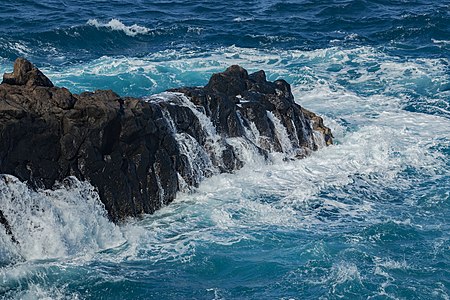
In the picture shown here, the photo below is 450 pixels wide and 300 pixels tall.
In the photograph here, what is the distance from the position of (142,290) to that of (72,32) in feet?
78.0

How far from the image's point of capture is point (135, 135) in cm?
1841

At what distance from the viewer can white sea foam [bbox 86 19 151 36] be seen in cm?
3788

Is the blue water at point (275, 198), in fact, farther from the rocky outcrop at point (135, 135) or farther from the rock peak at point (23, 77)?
the rock peak at point (23, 77)

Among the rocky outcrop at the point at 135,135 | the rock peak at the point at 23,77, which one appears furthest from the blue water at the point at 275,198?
the rock peak at the point at 23,77

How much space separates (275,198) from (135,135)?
3.83 metres

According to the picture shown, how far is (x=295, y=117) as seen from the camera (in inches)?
909

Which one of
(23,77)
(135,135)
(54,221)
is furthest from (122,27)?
(54,221)

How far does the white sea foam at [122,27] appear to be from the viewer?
3788cm

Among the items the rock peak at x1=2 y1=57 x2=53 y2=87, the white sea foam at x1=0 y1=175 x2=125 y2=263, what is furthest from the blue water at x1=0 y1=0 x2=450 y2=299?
the rock peak at x1=2 y1=57 x2=53 y2=87

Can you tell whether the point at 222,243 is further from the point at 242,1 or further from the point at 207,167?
the point at 242,1

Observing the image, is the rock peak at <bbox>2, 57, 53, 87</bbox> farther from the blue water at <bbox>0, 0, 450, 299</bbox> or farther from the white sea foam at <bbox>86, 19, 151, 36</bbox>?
the white sea foam at <bbox>86, 19, 151, 36</bbox>

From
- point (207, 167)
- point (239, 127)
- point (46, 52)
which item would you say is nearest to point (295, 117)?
point (239, 127)

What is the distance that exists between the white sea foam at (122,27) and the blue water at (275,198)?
4.4 inches

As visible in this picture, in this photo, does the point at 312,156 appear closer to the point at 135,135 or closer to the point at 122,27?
the point at 135,135
